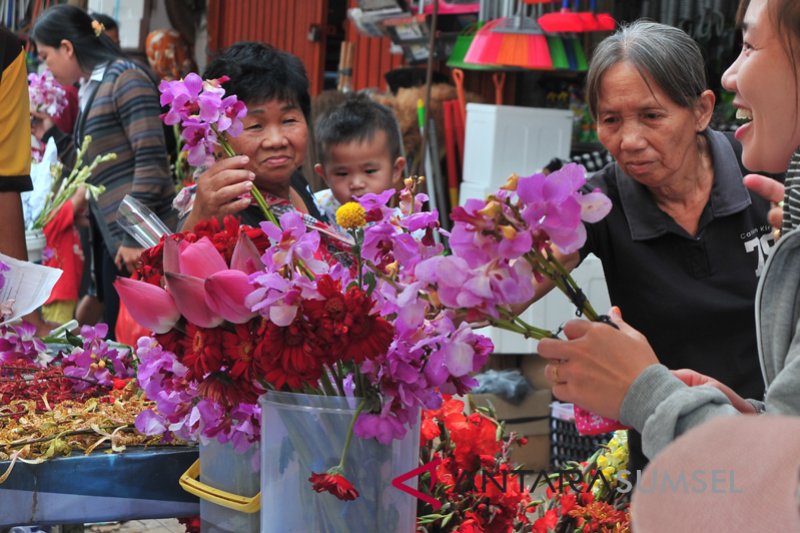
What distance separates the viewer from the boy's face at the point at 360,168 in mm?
2697

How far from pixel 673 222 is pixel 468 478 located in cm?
75

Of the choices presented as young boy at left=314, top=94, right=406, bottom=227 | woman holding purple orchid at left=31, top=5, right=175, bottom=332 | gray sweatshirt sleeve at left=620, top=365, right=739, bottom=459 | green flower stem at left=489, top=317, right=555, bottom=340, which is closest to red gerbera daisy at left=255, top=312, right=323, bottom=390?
green flower stem at left=489, top=317, right=555, bottom=340

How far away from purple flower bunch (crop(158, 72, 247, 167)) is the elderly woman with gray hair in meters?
0.78

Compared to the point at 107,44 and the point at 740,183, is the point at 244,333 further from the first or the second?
the point at 107,44

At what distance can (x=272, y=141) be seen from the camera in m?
2.10

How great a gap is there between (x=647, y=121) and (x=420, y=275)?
103 centimetres

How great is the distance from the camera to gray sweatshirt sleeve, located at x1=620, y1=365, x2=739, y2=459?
968 millimetres

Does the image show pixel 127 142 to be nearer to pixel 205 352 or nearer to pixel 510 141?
pixel 510 141

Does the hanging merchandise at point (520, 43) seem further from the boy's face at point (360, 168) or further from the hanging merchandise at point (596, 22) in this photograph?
the boy's face at point (360, 168)

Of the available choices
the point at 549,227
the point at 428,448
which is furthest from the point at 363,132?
the point at 549,227

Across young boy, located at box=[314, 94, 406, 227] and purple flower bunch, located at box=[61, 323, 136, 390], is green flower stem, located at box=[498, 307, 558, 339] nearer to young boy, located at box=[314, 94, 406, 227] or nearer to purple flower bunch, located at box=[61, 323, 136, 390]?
purple flower bunch, located at box=[61, 323, 136, 390]

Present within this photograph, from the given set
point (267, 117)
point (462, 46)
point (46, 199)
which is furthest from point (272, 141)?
point (462, 46)

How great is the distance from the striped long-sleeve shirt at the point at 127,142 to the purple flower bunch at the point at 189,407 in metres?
2.67

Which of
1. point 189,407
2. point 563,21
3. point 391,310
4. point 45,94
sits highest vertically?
point 563,21
